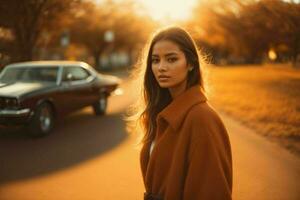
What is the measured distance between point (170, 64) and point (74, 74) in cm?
812

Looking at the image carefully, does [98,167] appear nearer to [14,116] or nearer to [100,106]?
[14,116]

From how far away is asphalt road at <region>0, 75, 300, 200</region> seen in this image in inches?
182

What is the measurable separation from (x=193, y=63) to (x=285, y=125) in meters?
6.57

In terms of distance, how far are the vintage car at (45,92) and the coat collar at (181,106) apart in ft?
20.2

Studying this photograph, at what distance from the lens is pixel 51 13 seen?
14438mm

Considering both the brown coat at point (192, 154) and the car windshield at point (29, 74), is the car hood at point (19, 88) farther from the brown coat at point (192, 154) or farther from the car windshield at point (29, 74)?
the brown coat at point (192, 154)

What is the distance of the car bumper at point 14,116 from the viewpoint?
7.48 meters

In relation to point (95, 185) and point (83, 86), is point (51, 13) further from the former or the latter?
point (95, 185)

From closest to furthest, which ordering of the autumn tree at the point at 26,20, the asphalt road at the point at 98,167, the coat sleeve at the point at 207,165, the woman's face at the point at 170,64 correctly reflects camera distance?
the coat sleeve at the point at 207,165, the woman's face at the point at 170,64, the asphalt road at the point at 98,167, the autumn tree at the point at 26,20

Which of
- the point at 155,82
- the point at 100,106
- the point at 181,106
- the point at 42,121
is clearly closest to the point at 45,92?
the point at 42,121

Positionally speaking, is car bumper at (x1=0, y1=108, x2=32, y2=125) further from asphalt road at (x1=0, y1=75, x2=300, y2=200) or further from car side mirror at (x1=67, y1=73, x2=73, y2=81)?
car side mirror at (x1=67, y1=73, x2=73, y2=81)

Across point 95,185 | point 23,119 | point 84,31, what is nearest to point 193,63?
point 95,185

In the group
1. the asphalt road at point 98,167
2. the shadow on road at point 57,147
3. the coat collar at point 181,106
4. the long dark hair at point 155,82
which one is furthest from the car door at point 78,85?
the coat collar at point 181,106

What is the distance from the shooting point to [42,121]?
8047 mm
